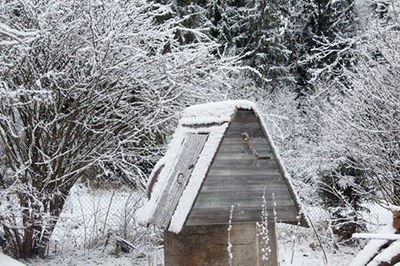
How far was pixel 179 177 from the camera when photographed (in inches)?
211

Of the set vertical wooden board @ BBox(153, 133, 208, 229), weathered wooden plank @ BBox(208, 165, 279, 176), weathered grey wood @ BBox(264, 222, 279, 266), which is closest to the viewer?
weathered wooden plank @ BBox(208, 165, 279, 176)

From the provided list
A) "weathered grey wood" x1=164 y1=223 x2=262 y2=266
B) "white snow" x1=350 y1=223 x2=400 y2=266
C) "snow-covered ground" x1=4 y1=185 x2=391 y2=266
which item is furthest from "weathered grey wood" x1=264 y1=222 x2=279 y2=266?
"snow-covered ground" x1=4 y1=185 x2=391 y2=266

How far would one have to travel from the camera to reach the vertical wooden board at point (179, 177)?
17.0ft

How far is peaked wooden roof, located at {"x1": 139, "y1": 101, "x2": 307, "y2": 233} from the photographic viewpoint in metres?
4.88

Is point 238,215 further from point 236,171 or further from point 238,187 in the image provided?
point 236,171

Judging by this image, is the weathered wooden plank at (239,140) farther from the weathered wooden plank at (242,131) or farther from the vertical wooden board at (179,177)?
the vertical wooden board at (179,177)


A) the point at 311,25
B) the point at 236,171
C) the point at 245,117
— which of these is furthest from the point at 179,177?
the point at 311,25

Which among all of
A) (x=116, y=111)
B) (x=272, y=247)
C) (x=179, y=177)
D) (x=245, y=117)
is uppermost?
(x=116, y=111)

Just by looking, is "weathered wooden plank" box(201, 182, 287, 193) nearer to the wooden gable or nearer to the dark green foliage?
the wooden gable

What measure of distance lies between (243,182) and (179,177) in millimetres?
673

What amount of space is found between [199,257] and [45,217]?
240 centimetres

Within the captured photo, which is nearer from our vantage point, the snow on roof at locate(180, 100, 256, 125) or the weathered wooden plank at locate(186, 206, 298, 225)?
the weathered wooden plank at locate(186, 206, 298, 225)

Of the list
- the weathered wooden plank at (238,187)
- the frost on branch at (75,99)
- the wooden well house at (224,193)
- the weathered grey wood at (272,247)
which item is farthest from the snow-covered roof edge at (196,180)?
the frost on branch at (75,99)

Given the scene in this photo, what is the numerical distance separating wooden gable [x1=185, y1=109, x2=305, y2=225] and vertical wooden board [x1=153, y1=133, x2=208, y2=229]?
29 cm
